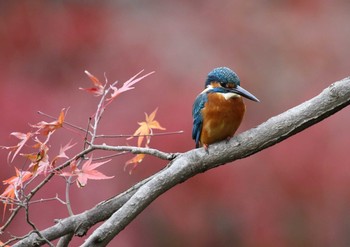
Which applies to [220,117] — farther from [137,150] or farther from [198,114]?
[137,150]

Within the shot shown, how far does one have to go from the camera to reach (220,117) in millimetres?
2861

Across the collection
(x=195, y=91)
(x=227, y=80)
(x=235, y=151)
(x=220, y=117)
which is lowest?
(x=235, y=151)

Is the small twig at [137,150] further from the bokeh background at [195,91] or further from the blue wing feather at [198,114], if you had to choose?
the bokeh background at [195,91]

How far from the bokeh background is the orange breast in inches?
55.7

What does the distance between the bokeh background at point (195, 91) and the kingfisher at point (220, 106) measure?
1404 mm

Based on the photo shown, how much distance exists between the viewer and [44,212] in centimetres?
407

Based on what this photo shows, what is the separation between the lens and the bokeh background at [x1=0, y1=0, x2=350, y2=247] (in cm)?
446

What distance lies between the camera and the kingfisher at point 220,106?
280 centimetres

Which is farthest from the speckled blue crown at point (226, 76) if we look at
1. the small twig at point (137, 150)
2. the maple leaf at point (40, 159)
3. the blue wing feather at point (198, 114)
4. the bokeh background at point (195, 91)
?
the bokeh background at point (195, 91)

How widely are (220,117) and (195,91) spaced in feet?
6.23

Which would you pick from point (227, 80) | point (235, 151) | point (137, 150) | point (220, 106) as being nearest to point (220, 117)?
point (220, 106)

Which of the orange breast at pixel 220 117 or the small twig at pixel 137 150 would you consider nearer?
the small twig at pixel 137 150

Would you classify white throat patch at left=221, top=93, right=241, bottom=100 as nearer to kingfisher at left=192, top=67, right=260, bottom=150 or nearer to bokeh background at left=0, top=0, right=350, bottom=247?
kingfisher at left=192, top=67, right=260, bottom=150

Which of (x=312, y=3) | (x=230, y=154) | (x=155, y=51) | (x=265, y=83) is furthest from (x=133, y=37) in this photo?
(x=230, y=154)
